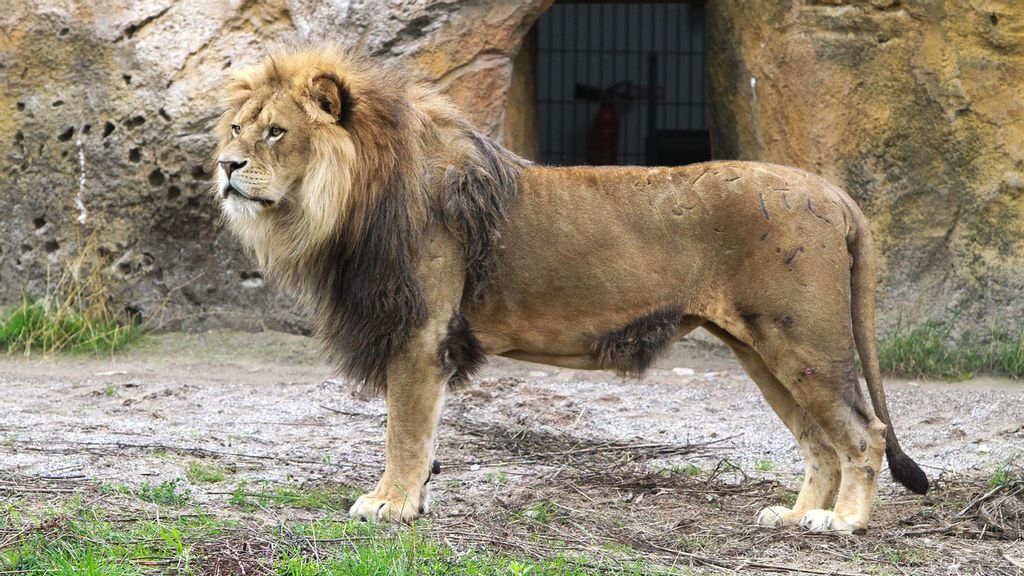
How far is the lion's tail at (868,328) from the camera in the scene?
4465 mm

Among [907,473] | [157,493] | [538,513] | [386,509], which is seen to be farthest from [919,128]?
[157,493]

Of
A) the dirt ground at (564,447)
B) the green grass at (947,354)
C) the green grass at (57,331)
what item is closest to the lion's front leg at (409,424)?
the dirt ground at (564,447)

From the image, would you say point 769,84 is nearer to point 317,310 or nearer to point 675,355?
point 675,355

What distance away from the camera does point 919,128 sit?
773cm

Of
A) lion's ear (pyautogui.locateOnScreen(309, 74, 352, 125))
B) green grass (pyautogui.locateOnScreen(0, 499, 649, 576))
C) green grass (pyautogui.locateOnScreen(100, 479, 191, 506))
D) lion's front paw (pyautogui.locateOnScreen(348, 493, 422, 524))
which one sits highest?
lion's ear (pyautogui.locateOnScreen(309, 74, 352, 125))

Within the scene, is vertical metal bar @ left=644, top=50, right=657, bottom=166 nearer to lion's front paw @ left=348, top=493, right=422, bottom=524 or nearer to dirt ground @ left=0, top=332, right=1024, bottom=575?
dirt ground @ left=0, top=332, right=1024, bottom=575

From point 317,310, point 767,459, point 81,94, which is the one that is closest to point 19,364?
point 81,94

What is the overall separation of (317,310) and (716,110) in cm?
481

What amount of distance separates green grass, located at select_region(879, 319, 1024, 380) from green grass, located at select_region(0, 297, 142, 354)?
191 inches

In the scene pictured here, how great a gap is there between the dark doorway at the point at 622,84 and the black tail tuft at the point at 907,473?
7.73 meters

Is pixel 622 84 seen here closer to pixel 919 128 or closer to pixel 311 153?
pixel 919 128

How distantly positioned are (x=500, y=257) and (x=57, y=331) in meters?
4.36

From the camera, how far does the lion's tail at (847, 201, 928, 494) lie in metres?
4.46

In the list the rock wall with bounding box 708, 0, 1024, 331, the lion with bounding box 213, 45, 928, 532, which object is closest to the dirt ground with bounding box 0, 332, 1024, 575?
the lion with bounding box 213, 45, 928, 532
